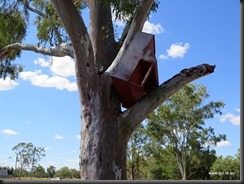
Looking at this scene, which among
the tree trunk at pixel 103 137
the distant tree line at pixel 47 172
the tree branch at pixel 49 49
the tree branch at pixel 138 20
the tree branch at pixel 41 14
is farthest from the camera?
the distant tree line at pixel 47 172

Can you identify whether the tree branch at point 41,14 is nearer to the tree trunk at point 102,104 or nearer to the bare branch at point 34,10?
the bare branch at point 34,10

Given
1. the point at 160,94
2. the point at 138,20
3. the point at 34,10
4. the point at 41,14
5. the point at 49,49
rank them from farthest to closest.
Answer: the point at 34,10 → the point at 41,14 → the point at 49,49 → the point at 138,20 → the point at 160,94

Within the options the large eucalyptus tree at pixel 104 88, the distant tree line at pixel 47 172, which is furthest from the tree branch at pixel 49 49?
the distant tree line at pixel 47 172

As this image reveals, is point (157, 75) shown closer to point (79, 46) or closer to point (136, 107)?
point (136, 107)

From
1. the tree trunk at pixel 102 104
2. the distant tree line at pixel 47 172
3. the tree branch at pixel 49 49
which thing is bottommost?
the distant tree line at pixel 47 172

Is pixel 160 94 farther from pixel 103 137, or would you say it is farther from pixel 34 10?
pixel 34 10

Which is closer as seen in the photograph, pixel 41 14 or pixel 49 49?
pixel 49 49

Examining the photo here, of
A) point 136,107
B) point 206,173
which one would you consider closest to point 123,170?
point 136,107

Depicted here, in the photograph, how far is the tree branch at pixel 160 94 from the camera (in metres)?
4.74

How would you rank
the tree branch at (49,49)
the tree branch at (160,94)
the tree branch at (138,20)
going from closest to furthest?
the tree branch at (160,94)
the tree branch at (138,20)
the tree branch at (49,49)

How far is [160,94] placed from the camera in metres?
4.75

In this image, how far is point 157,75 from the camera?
5.07 metres

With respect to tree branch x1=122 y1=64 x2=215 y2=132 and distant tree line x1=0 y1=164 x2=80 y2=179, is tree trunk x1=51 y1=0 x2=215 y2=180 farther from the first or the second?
distant tree line x1=0 y1=164 x2=80 y2=179

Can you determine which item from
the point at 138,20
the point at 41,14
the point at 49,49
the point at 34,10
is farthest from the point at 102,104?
the point at 34,10
